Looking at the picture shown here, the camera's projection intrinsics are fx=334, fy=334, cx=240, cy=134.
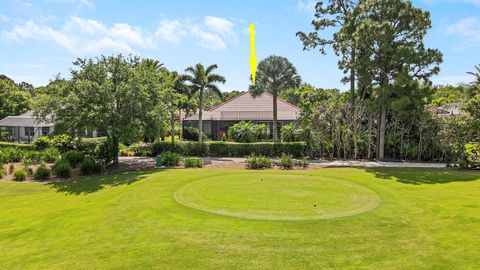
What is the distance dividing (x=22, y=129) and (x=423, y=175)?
50.5m

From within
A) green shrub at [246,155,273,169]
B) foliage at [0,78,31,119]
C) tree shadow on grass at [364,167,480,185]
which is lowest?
tree shadow on grass at [364,167,480,185]

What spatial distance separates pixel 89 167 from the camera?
2159 cm

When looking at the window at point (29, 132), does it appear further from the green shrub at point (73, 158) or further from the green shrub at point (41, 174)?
the green shrub at point (41, 174)

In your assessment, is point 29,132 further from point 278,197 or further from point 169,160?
point 278,197

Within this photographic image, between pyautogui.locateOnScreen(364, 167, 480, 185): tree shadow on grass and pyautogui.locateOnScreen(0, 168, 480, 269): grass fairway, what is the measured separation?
0.82ft

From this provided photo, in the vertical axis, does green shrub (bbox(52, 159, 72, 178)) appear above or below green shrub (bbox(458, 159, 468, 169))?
below

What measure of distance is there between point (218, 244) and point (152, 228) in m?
2.52

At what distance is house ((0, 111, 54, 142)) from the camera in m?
45.5

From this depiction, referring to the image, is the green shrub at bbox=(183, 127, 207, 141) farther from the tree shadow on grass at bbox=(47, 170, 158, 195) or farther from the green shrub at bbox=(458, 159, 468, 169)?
the green shrub at bbox=(458, 159, 468, 169)

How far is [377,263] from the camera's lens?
7.58 metres

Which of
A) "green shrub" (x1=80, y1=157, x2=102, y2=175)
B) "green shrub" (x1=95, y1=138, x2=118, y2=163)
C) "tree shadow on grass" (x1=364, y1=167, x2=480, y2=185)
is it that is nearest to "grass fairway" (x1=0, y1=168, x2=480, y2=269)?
"tree shadow on grass" (x1=364, y1=167, x2=480, y2=185)

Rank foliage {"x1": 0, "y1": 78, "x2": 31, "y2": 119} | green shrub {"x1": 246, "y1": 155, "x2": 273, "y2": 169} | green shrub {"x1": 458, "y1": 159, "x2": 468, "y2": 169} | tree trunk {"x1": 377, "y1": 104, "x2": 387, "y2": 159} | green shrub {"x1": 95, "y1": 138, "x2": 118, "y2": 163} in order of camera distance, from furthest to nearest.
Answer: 1. foliage {"x1": 0, "y1": 78, "x2": 31, "y2": 119}
2. tree trunk {"x1": 377, "y1": 104, "x2": 387, "y2": 159}
3. green shrub {"x1": 95, "y1": 138, "x2": 118, "y2": 163}
4. green shrub {"x1": 246, "y1": 155, "x2": 273, "y2": 169}
5. green shrub {"x1": 458, "y1": 159, "x2": 468, "y2": 169}

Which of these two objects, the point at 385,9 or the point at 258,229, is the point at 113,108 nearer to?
the point at 258,229

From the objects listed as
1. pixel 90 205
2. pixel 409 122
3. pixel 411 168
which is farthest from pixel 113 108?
pixel 409 122
